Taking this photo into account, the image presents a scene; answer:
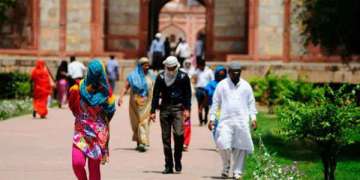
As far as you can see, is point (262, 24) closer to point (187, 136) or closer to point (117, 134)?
point (117, 134)

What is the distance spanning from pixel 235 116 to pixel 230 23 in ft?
75.4

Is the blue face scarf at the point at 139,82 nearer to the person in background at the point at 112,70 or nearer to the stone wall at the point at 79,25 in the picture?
the person in background at the point at 112,70

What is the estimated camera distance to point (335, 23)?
17.3 m

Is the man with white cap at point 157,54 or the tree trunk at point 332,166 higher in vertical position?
the man with white cap at point 157,54

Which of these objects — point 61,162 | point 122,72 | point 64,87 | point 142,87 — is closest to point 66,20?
point 122,72

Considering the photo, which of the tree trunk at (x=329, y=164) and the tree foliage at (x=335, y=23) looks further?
the tree foliage at (x=335, y=23)

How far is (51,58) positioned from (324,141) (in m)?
21.4

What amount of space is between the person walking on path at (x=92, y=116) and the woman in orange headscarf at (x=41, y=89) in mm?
11883

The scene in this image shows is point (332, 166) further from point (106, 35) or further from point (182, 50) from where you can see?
point (106, 35)

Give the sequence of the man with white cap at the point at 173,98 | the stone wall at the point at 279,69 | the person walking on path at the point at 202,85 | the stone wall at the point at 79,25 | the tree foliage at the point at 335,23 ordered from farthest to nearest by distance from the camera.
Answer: the stone wall at the point at 79,25, the stone wall at the point at 279,69, the person walking on path at the point at 202,85, the tree foliage at the point at 335,23, the man with white cap at the point at 173,98

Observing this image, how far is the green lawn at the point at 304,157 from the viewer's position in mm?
12352

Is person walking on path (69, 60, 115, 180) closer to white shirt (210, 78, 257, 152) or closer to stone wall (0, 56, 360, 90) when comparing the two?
white shirt (210, 78, 257, 152)

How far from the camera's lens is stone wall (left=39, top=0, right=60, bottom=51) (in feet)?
103

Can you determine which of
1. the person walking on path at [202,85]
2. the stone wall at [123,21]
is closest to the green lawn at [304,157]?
the person walking on path at [202,85]
